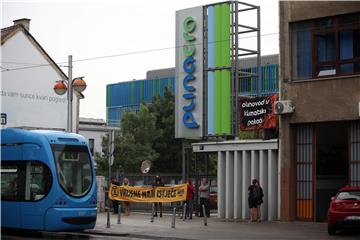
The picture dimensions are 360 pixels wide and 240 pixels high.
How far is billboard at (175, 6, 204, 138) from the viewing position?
29359 millimetres

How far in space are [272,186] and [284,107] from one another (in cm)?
321

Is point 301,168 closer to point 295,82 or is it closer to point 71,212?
point 295,82

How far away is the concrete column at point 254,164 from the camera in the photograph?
26016mm

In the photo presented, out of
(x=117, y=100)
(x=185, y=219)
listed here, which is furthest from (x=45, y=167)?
(x=117, y=100)

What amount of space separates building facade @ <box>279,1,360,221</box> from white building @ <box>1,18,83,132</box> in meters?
23.6

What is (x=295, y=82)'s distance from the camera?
2467 centimetres

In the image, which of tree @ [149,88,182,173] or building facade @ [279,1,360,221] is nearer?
building facade @ [279,1,360,221]

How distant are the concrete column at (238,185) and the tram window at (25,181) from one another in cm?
1004

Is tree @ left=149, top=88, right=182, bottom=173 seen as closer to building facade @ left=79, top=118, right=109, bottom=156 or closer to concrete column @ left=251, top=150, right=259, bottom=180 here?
building facade @ left=79, top=118, right=109, bottom=156

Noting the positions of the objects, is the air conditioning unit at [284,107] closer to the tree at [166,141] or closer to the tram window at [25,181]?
the tram window at [25,181]

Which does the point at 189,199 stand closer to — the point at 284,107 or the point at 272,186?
the point at 272,186

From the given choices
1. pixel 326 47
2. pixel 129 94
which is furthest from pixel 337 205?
pixel 129 94

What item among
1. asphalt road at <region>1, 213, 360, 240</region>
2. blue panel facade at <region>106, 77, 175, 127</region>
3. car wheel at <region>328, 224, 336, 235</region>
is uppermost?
blue panel facade at <region>106, 77, 175, 127</region>

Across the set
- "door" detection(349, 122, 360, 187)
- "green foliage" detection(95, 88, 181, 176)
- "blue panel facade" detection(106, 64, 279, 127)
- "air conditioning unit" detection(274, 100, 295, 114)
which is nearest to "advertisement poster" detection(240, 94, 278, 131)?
"air conditioning unit" detection(274, 100, 295, 114)
